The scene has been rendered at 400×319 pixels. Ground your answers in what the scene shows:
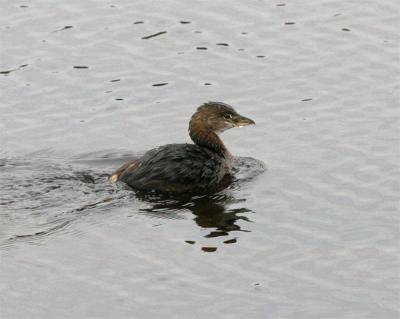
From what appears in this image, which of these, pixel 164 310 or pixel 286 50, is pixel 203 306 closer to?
pixel 164 310

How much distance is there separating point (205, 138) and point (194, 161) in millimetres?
709

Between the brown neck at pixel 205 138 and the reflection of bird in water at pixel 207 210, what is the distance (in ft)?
3.02

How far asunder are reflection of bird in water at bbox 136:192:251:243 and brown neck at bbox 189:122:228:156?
0.92m

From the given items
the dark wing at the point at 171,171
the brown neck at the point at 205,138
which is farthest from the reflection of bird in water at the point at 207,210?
the brown neck at the point at 205,138

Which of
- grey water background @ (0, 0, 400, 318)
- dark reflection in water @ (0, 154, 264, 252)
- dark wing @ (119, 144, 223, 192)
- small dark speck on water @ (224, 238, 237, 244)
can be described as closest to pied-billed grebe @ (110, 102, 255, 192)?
dark wing @ (119, 144, 223, 192)

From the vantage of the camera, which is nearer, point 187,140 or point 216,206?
point 216,206

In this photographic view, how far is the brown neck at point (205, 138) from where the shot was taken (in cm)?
1623

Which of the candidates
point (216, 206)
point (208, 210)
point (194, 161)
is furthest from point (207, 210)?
point (194, 161)

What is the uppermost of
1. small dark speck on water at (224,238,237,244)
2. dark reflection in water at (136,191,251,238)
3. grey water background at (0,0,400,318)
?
grey water background at (0,0,400,318)

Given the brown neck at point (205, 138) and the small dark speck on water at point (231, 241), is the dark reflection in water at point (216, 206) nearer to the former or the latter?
the small dark speck on water at point (231, 241)

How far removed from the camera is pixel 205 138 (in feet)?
53.5

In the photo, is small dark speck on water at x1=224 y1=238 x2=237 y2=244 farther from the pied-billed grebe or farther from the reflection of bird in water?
the pied-billed grebe

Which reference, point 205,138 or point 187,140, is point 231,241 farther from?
point 187,140

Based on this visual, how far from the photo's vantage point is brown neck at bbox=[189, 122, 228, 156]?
16.2m
